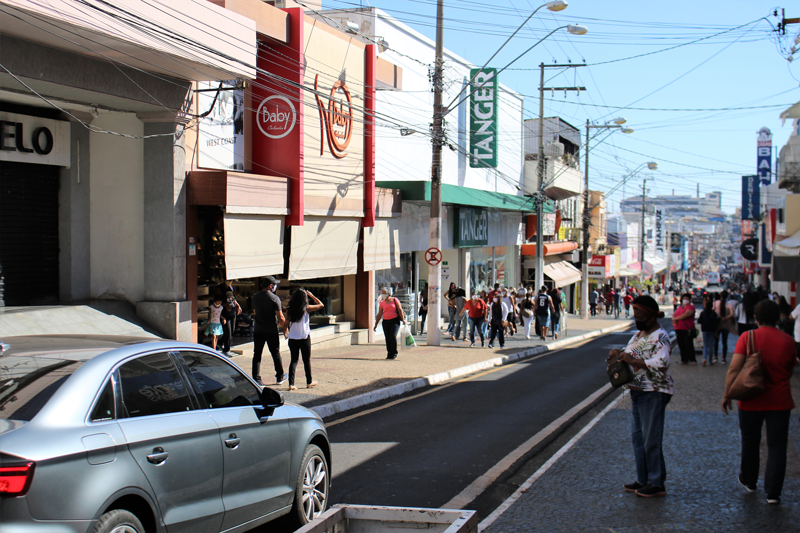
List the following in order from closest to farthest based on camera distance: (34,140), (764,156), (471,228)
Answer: (34,140) < (471,228) < (764,156)

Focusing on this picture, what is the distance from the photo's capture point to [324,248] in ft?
59.2

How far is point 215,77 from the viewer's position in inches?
503

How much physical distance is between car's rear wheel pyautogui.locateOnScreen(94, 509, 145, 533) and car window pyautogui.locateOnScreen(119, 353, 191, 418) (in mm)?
540

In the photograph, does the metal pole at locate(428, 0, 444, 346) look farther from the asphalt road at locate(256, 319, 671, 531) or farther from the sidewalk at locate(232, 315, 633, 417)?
the asphalt road at locate(256, 319, 671, 531)

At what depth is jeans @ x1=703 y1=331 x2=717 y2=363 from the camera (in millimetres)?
16641

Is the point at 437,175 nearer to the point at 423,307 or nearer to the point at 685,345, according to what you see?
the point at 423,307

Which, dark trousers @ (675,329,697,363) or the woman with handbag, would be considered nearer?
the woman with handbag

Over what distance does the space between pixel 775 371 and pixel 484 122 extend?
23.6 metres

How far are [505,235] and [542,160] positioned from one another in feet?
17.5

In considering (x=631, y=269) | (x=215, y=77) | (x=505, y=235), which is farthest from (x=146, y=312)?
(x=631, y=269)

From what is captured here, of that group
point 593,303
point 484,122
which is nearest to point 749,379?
point 484,122

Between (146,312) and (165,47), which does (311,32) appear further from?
(146,312)

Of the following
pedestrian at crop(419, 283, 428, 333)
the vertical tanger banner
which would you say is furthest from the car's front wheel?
the vertical tanger banner

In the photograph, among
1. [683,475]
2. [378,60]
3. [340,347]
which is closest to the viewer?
[683,475]
